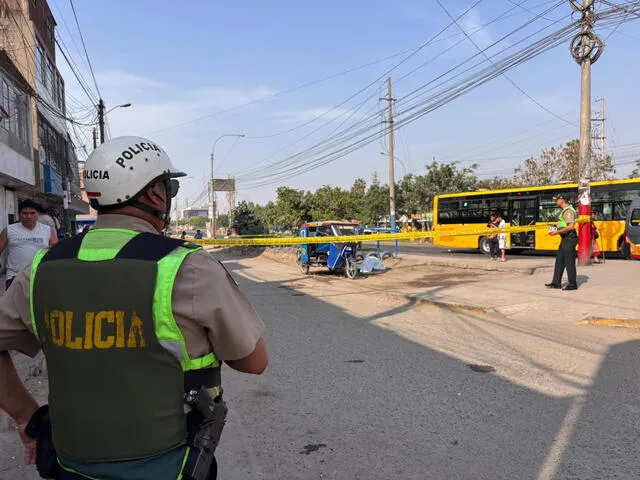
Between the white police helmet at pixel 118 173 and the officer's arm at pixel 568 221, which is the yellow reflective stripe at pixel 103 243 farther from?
the officer's arm at pixel 568 221

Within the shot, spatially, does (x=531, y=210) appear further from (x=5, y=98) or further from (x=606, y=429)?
(x=5, y=98)

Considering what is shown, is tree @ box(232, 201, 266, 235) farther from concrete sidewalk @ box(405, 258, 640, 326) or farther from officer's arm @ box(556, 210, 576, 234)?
officer's arm @ box(556, 210, 576, 234)

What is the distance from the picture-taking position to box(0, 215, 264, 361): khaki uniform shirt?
1.46 meters

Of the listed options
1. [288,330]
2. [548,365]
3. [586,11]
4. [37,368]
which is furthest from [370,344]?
[586,11]

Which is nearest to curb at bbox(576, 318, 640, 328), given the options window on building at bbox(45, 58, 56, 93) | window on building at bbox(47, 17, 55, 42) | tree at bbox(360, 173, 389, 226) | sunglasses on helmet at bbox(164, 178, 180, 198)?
sunglasses on helmet at bbox(164, 178, 180, 198)

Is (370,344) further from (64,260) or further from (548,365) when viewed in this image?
(64,260)

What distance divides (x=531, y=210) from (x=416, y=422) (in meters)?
20.2

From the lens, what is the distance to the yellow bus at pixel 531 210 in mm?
19031

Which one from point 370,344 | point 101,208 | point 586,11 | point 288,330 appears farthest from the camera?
point 586,11

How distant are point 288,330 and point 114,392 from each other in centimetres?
645

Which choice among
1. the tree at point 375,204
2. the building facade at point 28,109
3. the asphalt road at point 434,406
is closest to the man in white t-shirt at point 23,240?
the asphalt road at point 434,406

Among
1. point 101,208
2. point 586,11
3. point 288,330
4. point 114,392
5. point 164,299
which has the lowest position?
point 288,330

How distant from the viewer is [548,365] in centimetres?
557

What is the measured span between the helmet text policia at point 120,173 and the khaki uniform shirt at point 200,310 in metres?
0.06
